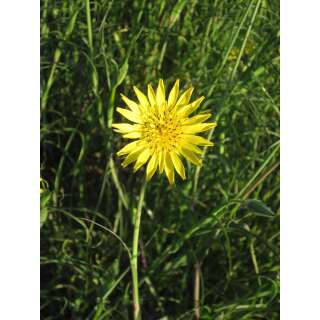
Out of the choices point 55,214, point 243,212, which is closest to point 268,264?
point 243,212

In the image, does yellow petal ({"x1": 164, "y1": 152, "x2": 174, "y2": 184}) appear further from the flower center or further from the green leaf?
the green leaf

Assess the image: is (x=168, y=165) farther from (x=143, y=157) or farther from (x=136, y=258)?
(x=136, y=258)

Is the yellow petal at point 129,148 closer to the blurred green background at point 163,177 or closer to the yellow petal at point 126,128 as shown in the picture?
the yellow petal at point 126,128

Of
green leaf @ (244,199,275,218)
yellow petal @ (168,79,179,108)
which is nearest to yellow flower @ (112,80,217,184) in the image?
yellow petal @ (168,79,179,108)

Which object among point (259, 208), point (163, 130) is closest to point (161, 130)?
point (163, 130)

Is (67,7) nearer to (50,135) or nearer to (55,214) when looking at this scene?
(50,135)
